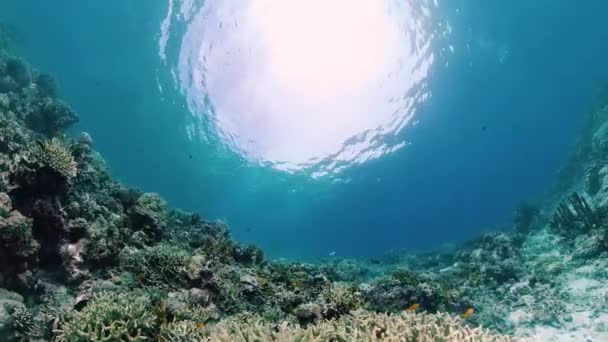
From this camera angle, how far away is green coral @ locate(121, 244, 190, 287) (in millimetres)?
8500

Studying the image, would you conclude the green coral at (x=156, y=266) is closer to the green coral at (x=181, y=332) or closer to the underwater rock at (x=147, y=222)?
the underwater rock at (x=147, y=222)

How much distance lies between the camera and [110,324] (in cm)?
546

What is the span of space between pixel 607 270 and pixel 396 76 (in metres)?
24.1

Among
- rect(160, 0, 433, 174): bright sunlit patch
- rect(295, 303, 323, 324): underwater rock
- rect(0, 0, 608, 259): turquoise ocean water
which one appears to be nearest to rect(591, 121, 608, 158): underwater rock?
rect(0, 0, 608, 259): turquoise ocean water

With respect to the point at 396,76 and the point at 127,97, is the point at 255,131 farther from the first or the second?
the point at 396,76

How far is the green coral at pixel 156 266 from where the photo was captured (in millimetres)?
8500

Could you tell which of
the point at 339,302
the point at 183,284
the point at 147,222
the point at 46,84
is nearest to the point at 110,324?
the point at 183,284

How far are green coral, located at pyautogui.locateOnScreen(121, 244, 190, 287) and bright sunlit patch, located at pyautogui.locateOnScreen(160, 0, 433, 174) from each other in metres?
20.8

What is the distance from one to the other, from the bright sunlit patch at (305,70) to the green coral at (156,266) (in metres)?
20.8

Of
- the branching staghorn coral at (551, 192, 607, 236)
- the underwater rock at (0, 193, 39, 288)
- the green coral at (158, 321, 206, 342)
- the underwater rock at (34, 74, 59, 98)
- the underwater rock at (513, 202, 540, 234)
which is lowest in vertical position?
the green coral at (158, 321, 206, 342)

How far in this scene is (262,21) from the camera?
28.5 meters

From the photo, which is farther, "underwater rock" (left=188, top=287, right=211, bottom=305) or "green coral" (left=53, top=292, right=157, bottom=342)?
"underwater rock" (left=188, top=287, right=211, bottom=305)

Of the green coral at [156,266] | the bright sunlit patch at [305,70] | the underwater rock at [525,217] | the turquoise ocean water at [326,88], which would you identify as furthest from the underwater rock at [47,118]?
the underwater rock at [525,217]

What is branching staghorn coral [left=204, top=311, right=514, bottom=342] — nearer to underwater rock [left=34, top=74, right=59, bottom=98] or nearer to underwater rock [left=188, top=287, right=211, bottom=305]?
underwater rock [left=188, top=287, right=211, bottom=305]
